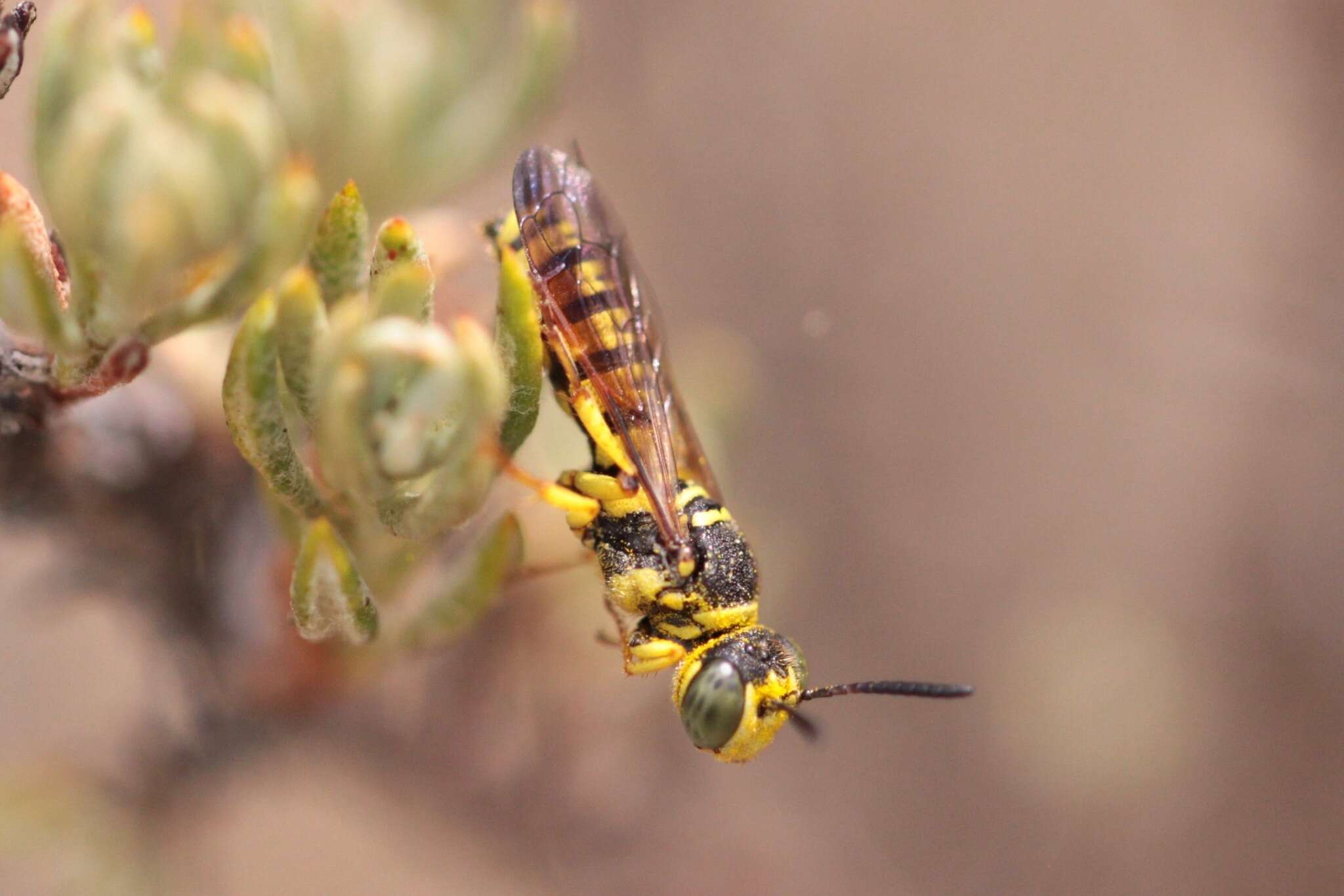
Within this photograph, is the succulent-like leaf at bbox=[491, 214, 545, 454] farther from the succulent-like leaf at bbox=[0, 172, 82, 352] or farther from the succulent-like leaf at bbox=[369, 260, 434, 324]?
the succulent-like leaf at bbox=[0, 172, 82, 352]

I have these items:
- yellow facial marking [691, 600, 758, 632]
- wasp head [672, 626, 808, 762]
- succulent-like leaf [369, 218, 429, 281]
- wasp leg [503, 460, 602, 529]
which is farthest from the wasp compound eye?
succulent-like leaf [369, 218, 429, 281]

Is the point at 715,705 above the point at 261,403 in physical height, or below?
below

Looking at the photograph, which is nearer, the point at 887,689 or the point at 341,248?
the point at 341,248

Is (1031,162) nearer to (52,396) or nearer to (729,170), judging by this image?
(729,170)

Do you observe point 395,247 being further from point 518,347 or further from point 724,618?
point 724,618

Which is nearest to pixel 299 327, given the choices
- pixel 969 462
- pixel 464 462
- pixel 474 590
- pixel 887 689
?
pixel 464 462
